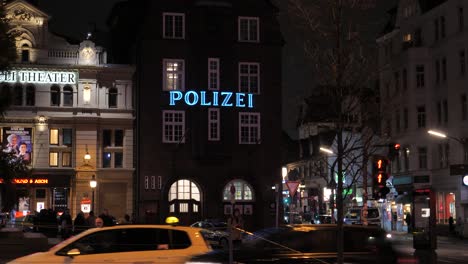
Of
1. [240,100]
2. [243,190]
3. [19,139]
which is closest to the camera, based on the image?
[19,139]

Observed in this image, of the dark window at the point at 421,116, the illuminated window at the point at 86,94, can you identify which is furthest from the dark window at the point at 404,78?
the illuminated window at the point at 86,94

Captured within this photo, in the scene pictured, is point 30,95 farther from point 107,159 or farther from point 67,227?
point 67,227

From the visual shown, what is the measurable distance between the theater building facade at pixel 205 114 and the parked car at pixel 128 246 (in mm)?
42083

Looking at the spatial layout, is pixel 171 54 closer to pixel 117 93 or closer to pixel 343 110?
pixel 117 93

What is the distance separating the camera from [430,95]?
189ft

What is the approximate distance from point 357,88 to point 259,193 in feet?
150

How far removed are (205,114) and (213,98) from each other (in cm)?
145

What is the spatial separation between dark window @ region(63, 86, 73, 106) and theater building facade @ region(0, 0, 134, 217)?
0.08m

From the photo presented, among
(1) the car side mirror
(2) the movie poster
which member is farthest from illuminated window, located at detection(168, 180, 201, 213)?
(1) the car side mirror

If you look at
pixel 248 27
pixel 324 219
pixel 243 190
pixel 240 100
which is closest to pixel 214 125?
pixel 240 100

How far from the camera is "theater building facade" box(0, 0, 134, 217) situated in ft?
201

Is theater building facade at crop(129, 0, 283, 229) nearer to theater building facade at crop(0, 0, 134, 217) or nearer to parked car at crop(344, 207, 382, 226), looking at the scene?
theater building facade at crop(0, 0, 134, 217)

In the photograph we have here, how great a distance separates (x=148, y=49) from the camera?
200ft

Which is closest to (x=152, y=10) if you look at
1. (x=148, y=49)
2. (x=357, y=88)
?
(x=148, y=49)
